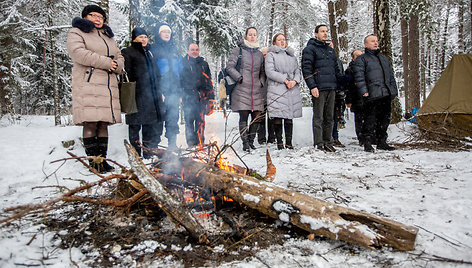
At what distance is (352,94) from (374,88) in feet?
2.83

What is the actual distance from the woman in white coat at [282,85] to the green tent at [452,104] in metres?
2.80

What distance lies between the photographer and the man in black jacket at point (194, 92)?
5.29 meters

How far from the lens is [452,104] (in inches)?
211

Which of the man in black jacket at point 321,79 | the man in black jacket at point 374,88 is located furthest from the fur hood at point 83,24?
the man in black jacket at point 374,88

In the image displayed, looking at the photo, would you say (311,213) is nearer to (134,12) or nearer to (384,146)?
(384,146)

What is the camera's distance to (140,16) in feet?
30.5

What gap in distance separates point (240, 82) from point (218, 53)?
24.5 feet

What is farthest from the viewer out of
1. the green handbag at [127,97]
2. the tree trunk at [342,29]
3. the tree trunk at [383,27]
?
the tree trunk at [342,29]

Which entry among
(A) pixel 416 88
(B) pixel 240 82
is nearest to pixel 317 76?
(B) pixel 240 82

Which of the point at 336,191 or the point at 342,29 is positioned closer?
the point at 336,191

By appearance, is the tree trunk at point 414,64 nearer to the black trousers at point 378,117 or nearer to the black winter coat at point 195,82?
the black trousers at point 378,117

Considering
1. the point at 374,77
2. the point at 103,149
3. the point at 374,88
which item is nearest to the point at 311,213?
the point at 103,149

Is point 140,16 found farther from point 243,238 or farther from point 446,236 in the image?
point 446,236

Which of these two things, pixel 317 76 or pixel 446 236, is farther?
pixel 317 76
